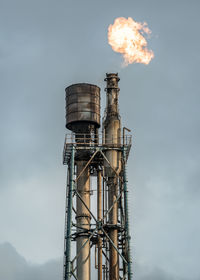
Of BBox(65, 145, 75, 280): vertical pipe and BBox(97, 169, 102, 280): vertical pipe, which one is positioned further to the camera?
BBox(97, 169, 102, 280): vertical pipe

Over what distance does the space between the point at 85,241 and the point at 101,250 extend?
67.8 inches

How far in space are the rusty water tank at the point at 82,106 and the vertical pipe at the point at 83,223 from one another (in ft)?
13.2

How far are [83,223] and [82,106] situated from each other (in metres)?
11.5

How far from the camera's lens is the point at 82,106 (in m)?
78.1

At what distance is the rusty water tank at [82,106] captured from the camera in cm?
7781

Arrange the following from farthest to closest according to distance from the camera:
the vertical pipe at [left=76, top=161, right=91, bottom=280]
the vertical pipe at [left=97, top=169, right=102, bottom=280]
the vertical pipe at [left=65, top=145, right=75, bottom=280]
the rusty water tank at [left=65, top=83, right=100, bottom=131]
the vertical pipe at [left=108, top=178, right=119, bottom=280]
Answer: the rusty water tank at [left=65, top=83, right=100, bottom=131]
the vertical pipe at [left=97, top=169, right=102, bottom=280]
the vertical pipe at [left=76, top=161, right=91, bottom=280]
the vertical pipe at [left=108, top=178, right=119, bottom=280]
the vertical pipe at [left=65, top=145, right=75, bottom=280]

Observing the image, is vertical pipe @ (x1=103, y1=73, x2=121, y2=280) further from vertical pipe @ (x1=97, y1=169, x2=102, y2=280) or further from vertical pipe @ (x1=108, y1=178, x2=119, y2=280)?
vertical pipe @ (x1=97, y1=169, x2=102, y2=280)

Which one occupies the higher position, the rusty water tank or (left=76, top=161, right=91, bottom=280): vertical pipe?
the rusty water tank

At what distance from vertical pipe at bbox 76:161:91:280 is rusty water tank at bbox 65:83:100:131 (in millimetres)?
4010

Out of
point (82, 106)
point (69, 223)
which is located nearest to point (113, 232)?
point (69, 223)

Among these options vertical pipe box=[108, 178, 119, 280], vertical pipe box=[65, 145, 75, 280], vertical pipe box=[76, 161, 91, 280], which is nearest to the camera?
vertical pipe box=[65, 145, 75, 280]

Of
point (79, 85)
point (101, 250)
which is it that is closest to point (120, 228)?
point (101, 250)

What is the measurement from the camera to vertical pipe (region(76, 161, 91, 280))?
242 ft

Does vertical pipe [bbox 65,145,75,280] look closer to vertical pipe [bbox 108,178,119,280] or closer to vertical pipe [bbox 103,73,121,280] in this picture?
vertical pipe [bbox 103,73,121,280]
